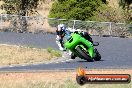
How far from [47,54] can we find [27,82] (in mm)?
13002

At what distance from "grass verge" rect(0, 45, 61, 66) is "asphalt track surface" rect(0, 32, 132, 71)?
163 cm

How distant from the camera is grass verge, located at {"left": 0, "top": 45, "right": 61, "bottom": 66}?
2747 cm

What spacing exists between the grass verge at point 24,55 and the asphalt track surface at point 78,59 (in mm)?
1632

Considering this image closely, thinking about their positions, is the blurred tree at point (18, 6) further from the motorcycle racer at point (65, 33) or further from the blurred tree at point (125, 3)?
the motorcycle racer at point (65, 33)

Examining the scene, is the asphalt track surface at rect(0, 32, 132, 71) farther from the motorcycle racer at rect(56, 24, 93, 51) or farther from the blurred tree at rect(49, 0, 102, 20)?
the blurred tree at rect(49, 0, 102, 20)

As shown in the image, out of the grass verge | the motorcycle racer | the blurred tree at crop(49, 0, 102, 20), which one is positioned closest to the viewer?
the motorcycle racer

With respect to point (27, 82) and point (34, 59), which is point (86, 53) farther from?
point (27, 82)

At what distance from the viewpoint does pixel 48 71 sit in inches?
805

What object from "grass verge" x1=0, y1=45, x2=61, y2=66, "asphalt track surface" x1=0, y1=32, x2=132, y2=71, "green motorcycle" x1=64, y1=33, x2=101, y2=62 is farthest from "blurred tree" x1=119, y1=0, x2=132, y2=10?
"green motorcycle" x1=64, y1=33, x2=101, y2=62

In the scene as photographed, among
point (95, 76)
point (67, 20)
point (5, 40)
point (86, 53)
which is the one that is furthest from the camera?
point (67, 20)

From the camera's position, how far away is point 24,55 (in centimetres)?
2939

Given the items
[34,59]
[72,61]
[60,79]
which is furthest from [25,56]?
[60,79]

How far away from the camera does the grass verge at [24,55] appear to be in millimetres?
27466

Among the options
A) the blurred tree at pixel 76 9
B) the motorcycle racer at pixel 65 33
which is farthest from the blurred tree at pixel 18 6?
the motorcycle racer at pixel 65 33
